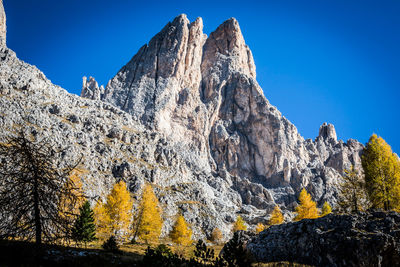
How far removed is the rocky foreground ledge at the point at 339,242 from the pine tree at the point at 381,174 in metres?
12.0

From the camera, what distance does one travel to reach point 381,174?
31016 mm

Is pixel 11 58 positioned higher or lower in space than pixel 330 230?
higher

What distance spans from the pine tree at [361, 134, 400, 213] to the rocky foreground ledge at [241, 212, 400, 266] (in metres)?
12.0

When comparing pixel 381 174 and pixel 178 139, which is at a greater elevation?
pixel 178 139

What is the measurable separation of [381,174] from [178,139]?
144m

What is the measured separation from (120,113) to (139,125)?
1406 centimetres

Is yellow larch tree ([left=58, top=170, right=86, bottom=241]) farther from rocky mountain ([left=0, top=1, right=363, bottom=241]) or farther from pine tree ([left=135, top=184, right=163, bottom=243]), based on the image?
rocky mountain ([left=0, top=1, right=363, bottom=241])

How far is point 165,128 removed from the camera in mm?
166375

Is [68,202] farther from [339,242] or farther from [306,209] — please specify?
[306,209]

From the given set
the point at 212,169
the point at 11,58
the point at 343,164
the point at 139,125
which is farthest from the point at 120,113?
the point at 343,164

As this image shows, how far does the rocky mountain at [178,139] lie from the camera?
105m

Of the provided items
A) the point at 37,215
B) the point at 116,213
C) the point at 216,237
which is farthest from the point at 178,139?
the point at 37,215

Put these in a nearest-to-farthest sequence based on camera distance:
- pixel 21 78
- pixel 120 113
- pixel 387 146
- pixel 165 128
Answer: pixel 387 146, pixel 21 78, pixel 120 113, pixel 165 128

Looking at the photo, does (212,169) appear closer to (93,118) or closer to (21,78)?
(93,118)
